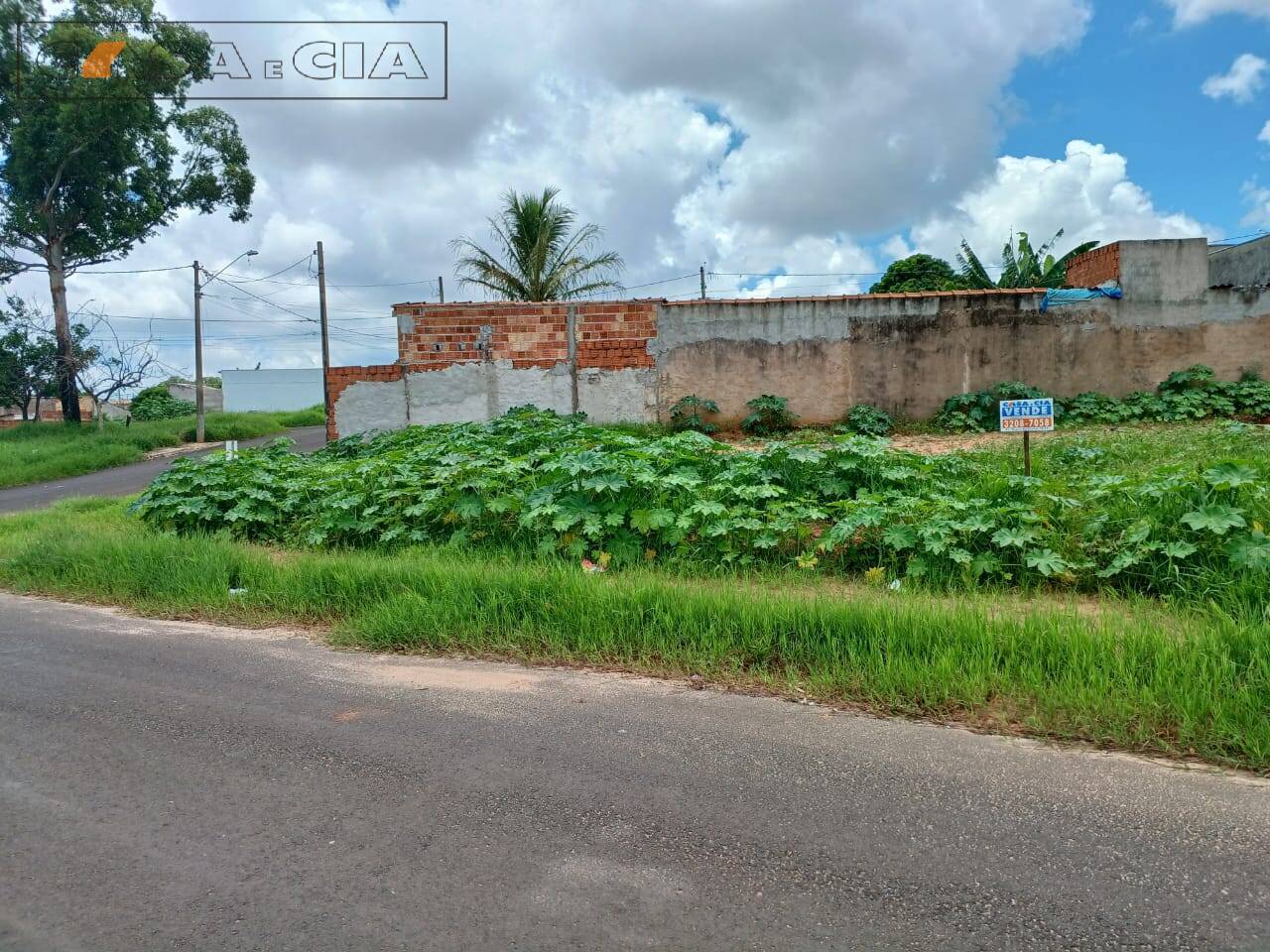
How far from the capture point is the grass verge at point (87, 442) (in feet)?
70.6

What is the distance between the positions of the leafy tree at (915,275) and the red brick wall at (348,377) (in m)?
20.7

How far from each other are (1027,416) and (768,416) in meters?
6.73

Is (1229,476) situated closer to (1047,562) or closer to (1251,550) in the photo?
(1251,550)

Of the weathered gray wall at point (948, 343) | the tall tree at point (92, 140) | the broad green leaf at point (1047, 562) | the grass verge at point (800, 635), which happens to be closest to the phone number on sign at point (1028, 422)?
the broad green leaf at point (1047, 562)

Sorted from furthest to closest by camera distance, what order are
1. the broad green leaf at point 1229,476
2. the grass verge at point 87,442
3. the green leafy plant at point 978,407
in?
1. the grass verge at point 87,442
2. the green leafy plant at point 978,407
3. the broad green leaf at point 1229,476

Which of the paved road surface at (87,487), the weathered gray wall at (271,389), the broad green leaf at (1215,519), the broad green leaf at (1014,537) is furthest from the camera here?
the weathered gray wall at (271,389)

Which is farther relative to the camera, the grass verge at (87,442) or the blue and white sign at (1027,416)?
the grass verge at (87,442)

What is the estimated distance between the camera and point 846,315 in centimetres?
1268

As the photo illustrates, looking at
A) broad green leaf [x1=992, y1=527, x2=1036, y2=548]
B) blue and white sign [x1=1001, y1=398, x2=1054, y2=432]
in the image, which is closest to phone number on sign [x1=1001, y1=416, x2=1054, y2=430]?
blue and white sign [x1=1001, y1=398, x2=1054, y2=432]

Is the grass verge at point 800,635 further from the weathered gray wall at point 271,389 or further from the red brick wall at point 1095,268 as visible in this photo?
the weathered gray wall at point 271,389

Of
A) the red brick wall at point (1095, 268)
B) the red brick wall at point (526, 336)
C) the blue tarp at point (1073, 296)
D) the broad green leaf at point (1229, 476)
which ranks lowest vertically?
the broad green leaf at point (1229, 476)

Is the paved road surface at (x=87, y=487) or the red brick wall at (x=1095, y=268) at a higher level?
the red brick wall at (x=1095, y=268)

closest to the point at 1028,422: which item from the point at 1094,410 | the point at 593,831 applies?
the point at 593,831

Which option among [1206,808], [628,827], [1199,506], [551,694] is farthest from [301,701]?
[1199,506]
